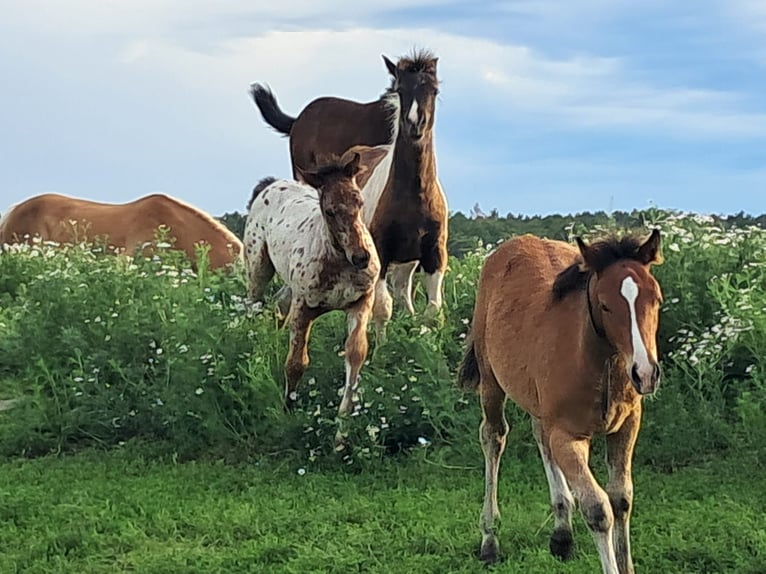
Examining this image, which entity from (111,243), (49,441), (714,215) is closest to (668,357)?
(714,215)

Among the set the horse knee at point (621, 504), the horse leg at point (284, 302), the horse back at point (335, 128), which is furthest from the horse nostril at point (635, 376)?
the horse back at point (335, 128)

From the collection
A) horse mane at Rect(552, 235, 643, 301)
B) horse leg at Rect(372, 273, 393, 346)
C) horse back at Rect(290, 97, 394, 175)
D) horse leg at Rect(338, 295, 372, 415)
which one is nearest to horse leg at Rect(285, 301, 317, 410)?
horse leg at Rect(338, 295, 372, 415)

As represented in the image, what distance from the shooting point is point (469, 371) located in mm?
5387

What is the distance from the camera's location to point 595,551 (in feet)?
16.0

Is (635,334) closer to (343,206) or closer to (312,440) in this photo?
(343,206)

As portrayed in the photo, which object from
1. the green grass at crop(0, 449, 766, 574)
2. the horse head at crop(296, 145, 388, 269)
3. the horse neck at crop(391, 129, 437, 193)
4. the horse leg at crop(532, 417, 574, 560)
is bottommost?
the green grass at crop(0, 449, 766, 574)

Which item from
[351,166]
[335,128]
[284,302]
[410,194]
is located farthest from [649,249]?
[335,128]

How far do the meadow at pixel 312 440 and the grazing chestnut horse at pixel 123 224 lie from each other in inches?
164

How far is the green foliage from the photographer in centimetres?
655

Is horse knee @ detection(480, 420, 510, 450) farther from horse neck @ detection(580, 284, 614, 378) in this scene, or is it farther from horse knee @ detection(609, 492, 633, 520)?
horse neck @ detection(580, 284, 614, 378)

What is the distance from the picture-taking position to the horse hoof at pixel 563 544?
4801mm

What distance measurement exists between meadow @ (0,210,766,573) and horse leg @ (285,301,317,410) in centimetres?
10

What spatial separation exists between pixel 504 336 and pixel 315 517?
1.56 metres

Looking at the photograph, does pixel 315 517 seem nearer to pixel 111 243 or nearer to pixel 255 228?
pixel 255 228
